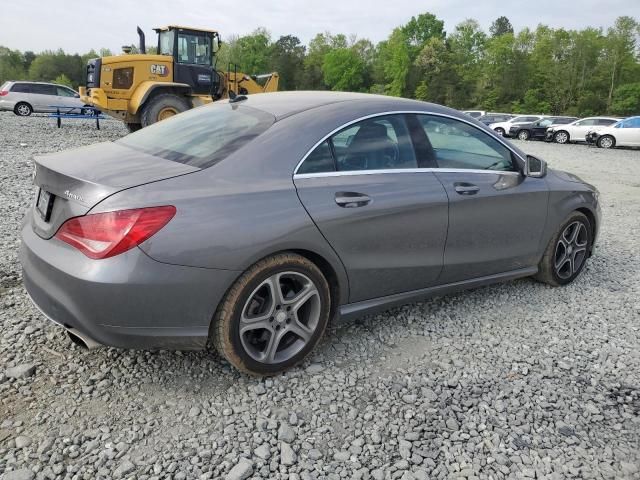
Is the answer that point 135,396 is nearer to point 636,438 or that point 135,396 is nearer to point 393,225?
point 393,225

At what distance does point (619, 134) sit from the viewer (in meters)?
24.5

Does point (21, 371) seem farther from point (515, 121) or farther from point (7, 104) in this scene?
point (515, 121)

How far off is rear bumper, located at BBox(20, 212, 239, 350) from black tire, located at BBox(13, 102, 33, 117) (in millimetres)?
24221

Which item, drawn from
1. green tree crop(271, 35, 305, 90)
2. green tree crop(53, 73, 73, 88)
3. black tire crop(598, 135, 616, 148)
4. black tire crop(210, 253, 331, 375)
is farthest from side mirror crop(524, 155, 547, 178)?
green tree crop(271, 35, 305, 90)

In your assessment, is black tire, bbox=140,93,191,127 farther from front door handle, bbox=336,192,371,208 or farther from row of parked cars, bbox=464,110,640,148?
row of parked cars, bbox=464,110,640,148

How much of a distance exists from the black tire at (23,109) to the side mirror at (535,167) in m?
24.5

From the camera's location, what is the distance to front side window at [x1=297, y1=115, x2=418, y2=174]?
3074 millimetres

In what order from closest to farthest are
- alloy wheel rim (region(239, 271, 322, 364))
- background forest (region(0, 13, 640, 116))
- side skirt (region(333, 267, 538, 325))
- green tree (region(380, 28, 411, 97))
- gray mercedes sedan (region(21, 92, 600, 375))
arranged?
gray mercedes sedan (region(21, 92, 600, 375)) → alloy wheel rim (region(239, 271, 322, 364)) → side skirt (region(333, 267, 538, 325)) → background forest (region(0, 13, 640, 116)) → green tree (region(380, 28, 411, 97))

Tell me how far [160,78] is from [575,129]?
21.3 m

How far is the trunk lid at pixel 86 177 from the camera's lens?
8.34 feet

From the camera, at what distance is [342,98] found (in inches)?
138

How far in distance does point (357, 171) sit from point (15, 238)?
12.3 ft

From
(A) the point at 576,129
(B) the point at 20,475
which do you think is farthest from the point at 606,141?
(B) the point at 20,475

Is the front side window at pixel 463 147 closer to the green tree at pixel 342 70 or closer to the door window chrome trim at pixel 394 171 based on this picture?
the door window chrome trim at pixel 394 171
